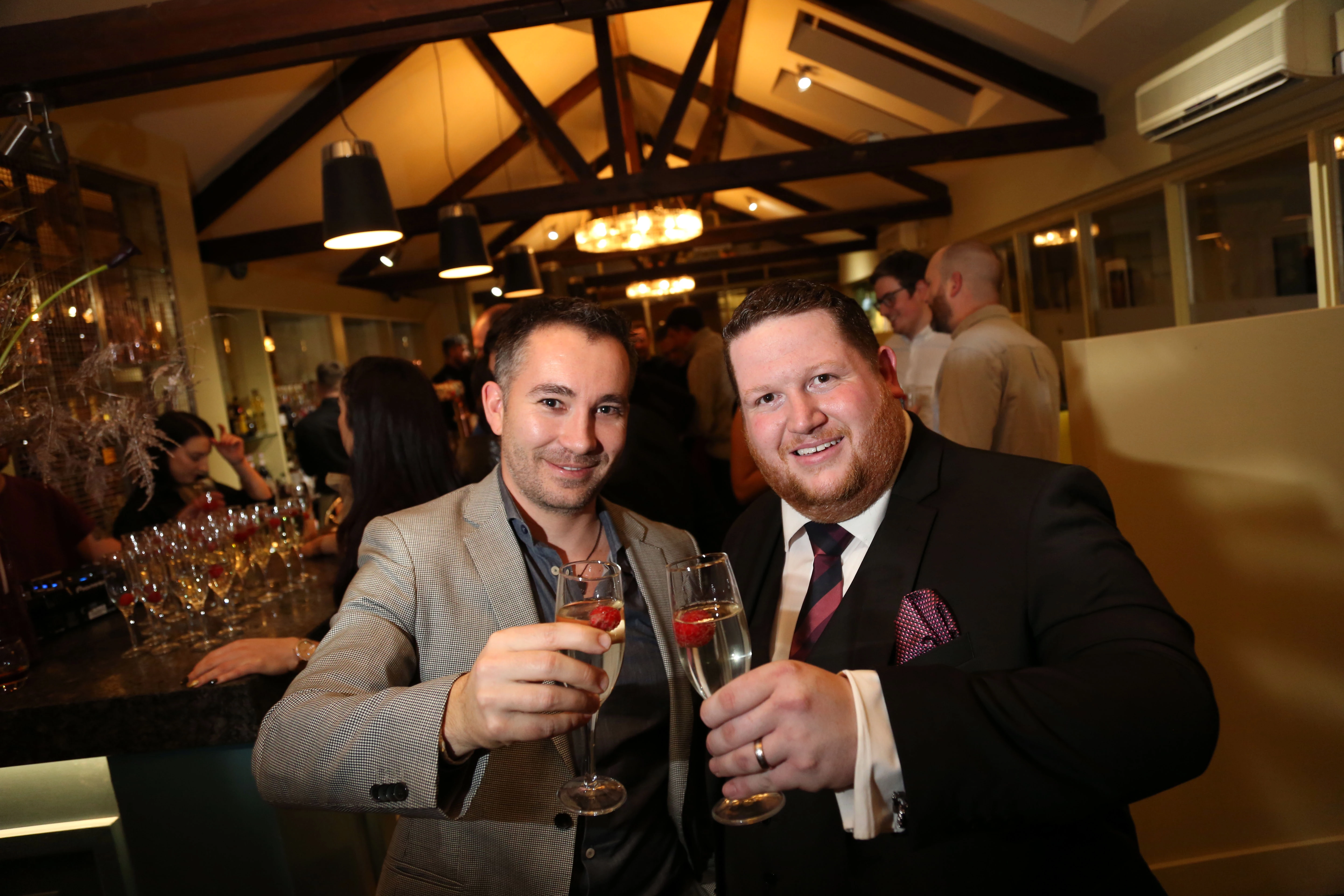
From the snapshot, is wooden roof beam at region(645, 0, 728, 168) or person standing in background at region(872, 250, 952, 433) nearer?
person standing in background at region(872, 250, 952, 433)

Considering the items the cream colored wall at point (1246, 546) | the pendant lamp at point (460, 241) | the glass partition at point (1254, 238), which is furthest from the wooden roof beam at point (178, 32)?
the glass partition at point (1254, 238)

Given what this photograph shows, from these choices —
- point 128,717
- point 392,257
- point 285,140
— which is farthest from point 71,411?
point 392,257

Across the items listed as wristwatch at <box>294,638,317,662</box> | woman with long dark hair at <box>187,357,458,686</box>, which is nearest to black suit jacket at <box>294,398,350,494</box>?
woman with long dark hair at <box>187,357,458,686</box>

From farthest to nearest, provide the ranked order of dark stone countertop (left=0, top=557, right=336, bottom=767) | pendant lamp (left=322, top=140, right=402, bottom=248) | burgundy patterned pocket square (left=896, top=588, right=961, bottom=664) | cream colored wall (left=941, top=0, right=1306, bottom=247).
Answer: cream colored wall (left=941, top=0, right=1306, bottom=247)
pendant lamp (left=322, top=140, right=402, bottom=248)
dark stone countertop (left=0, top=557, right=336, bottom=767)
burgundy patterned pocket square (left=896, top=588, right=961, bottom=664)

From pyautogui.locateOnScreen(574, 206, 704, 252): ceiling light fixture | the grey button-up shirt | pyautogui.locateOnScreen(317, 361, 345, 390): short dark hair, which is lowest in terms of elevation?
the grey button-up shirt

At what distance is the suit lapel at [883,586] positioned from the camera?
1.19m

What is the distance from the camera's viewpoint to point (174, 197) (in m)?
5.66

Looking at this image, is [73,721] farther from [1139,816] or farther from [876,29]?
[876,29]

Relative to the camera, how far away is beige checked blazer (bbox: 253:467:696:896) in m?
1.09

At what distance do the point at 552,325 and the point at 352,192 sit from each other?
241 cm

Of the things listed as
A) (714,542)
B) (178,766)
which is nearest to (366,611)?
(178,766)

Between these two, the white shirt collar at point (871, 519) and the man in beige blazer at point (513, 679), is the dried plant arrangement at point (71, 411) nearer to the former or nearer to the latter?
the man in beige blazer at point (513, 679)

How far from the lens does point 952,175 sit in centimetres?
912

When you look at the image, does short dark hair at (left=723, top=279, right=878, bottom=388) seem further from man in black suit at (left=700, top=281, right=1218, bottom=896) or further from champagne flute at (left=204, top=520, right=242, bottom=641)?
champagne flute at (left=204, top=520, right=242, bottom=641)
